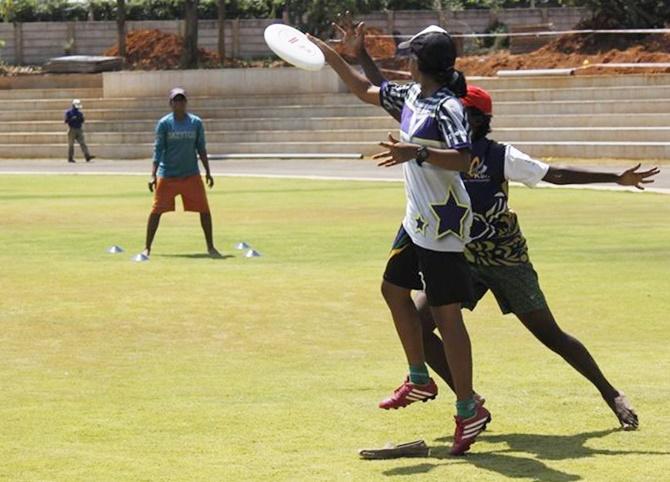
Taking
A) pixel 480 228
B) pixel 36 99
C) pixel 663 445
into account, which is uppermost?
pixel 480 228

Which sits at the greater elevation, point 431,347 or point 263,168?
point 431,347

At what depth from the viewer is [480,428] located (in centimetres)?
739

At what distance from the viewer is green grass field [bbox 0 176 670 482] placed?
7.28 metres

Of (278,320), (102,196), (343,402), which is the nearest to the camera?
(343,402)

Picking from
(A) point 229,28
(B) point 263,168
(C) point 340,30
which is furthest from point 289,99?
(C) point 340,30

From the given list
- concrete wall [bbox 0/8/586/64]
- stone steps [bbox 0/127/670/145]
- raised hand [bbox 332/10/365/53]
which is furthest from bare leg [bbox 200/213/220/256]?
concrete wall [bbox 0/8/586/64]

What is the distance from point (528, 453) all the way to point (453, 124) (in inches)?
63.5

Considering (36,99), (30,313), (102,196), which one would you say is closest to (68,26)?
(36,99)

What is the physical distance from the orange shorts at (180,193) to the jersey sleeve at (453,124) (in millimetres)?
10496

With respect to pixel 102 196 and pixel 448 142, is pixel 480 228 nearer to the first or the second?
pixel 448 142

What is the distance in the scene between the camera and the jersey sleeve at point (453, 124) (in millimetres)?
7125

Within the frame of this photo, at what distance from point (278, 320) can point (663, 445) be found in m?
5.10

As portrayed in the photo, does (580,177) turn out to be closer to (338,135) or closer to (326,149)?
(326,149)

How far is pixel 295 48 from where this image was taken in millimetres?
8352
